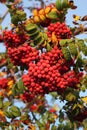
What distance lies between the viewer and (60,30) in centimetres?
357

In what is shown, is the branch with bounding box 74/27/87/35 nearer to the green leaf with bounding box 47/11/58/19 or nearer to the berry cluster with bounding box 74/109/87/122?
the green leaf with bounding box 47/11/58/19

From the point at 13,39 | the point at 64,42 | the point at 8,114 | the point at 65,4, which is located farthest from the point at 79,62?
the point at 8,114

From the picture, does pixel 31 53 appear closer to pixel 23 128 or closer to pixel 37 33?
pixel 37 33

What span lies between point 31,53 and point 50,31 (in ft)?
1.09

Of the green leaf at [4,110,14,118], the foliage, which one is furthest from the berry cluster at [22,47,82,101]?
the green leaf at [4,110,14,118]

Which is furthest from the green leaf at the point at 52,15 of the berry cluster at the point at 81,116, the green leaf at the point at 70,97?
the berry cluster at the point at 81,116

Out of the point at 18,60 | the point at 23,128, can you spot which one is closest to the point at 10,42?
the point at 18,60

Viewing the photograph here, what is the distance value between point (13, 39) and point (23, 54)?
251mm

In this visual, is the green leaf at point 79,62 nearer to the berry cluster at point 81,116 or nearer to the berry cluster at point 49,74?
the berry cluster at point 49,74

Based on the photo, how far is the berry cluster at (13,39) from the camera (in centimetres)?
375

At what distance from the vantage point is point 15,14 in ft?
12.2

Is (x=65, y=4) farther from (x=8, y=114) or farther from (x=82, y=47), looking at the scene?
(x=8, y=114)

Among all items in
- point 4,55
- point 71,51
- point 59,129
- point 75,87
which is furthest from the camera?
point 4,55

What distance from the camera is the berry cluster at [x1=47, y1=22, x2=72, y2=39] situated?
3580mm
